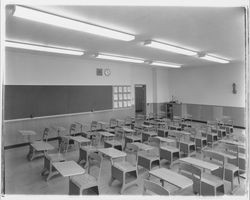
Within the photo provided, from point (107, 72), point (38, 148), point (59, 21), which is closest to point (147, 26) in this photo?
point (59, 21)

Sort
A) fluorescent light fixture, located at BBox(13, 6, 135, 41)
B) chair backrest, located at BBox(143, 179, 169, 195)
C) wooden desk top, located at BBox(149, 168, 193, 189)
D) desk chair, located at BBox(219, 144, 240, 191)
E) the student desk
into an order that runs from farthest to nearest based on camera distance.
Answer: desk chair, located at BBox(219, 144, 240, 191) < the student desk < fluorescent light fixture, located at BBox(13, 6, 135, 41) < wooden desk top, located at BBox(149, 168, 193, 189) < chair backrest, located at BBox(143, 179, 169, 195)

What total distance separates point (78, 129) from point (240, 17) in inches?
268

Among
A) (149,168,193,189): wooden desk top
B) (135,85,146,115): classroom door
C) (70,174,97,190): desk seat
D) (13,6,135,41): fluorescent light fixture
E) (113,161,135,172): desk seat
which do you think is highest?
(13,6,135,41): fluorescent light fixture

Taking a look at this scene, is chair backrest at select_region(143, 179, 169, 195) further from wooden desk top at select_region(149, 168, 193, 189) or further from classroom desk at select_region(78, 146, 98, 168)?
classroom desk at select_region(78, 146, 98, 168)

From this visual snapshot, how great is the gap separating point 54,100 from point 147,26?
5.07 meters

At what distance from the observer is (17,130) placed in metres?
6.73

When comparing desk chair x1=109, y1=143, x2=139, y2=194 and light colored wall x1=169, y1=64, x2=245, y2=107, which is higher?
light colored wall x1=169, y1=64, x2=245, y2=107

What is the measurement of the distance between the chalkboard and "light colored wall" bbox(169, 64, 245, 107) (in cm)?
496

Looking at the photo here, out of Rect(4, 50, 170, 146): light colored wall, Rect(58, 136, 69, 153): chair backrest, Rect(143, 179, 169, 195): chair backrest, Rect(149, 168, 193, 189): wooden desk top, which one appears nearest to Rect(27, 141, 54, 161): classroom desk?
Rect(58, 136, 69, 153): chair backrest

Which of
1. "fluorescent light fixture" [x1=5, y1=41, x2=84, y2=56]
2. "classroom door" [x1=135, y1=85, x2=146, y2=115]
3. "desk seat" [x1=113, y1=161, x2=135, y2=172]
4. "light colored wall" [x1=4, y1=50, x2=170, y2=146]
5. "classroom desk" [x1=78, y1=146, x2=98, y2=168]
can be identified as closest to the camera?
"desk seat" [x1=113, y1=161, x2=135, y2=172]

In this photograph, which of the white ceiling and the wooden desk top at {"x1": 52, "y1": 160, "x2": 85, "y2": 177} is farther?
the white ceiling

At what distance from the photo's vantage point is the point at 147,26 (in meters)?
4.02

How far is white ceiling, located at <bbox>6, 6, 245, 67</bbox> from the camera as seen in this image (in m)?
3.25

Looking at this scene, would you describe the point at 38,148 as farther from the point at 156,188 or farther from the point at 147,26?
the point at 147,26
